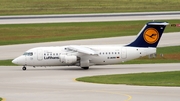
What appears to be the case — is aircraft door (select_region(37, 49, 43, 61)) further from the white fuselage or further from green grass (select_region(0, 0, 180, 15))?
green grass (select_region(0, 0, 180, 15))

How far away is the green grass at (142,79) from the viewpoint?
36.1 m

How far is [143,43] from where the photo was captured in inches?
1938

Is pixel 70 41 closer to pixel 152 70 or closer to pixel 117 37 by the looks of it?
pixel 117 37

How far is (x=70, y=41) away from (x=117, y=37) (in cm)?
679

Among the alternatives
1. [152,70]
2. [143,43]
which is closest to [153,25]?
[143,43]

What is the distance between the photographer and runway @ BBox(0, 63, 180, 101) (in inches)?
1129

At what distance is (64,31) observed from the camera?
261 feet

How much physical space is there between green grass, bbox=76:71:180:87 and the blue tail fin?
25.8 ft

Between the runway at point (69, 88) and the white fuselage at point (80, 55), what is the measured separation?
2.36 feet

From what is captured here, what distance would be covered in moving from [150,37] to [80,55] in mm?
6520

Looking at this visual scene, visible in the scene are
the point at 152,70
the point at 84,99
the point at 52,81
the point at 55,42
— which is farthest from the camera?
the point at 55,42

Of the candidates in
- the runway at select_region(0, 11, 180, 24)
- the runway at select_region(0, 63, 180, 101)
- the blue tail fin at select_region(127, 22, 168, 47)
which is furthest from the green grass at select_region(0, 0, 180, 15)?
the runway at select_region(0, 63, 180, 101)

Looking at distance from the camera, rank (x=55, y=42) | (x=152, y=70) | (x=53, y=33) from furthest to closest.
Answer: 1. (x=53, y=33)
2. (x=55, y=42)
3. (x=152, y=70)

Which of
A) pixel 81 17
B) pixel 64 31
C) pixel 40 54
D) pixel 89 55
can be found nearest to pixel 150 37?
pixel 89 55
